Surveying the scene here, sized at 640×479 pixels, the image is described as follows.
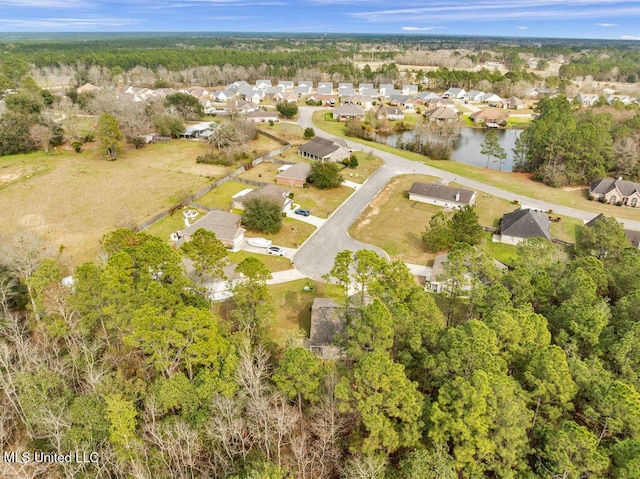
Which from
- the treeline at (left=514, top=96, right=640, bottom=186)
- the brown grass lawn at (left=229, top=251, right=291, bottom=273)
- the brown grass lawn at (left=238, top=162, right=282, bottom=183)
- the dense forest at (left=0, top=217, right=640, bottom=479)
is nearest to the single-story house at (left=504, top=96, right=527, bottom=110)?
the treeline at (left=514, top=96, right=640, bottom=186)

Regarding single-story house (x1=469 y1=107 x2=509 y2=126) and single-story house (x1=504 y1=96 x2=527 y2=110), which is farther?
single-story house (x1=504 y1=96 x2=527 y2=110)

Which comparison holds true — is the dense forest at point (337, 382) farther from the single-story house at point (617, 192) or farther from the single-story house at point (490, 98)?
the single-story house at point (490, 98)

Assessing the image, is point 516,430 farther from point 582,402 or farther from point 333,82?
point 333,82

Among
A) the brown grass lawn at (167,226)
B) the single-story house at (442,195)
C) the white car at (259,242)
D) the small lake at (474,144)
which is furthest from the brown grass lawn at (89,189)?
the small lake at (474,144)

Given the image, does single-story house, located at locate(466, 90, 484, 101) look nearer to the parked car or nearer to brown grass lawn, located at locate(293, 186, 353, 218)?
brown grass lawn, located at locate(293, 186, 353, 218)

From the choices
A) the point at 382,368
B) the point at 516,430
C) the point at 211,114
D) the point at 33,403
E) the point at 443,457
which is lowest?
the point at 211,114

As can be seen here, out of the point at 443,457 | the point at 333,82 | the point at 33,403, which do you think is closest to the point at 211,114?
the point at 333,82
